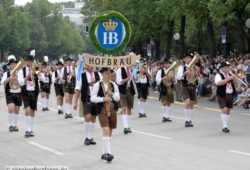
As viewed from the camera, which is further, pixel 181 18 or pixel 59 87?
pixel 181 18

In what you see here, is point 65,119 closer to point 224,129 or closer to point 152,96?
point 224,129

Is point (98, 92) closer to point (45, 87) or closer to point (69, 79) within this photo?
point (69, 79)

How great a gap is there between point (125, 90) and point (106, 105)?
5401 millimetres

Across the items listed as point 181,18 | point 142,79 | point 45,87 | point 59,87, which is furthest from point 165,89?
point 181,18

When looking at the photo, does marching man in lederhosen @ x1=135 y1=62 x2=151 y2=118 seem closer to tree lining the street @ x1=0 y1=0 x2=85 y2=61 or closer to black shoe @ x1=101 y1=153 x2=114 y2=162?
black shoe @ x1=101 y1=153 x2=114 y2=162

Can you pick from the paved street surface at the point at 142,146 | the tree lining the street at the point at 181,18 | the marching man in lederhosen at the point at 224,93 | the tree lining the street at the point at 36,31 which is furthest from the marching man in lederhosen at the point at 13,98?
the tree lining the street at the point at 36,31

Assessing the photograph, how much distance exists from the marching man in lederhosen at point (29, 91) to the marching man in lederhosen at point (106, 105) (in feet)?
13.2

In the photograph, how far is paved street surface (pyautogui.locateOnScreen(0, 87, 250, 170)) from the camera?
1169 centimetres

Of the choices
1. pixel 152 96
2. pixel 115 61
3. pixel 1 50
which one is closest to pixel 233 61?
pixel 152 96

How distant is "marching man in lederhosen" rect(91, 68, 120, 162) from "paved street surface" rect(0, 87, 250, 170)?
40cm

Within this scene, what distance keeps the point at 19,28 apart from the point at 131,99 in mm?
76780

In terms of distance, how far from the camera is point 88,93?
14156mm

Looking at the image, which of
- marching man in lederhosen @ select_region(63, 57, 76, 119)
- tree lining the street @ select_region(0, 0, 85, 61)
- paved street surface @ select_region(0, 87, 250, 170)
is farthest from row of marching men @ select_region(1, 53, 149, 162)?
tree lining the street @ select_region(0, 0, 85, 61)

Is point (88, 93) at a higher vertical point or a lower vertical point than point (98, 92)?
lower
